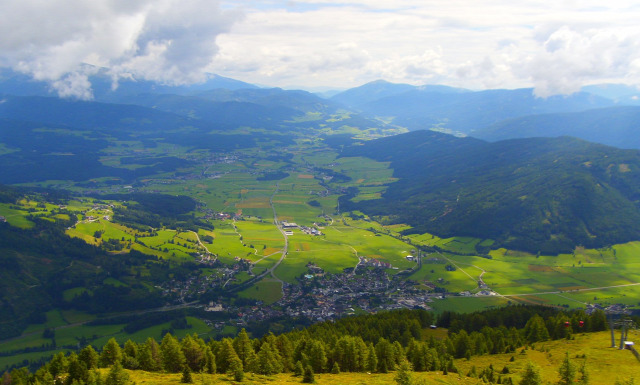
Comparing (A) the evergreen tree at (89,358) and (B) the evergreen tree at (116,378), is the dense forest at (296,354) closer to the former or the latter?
(B) the evergreen tree at (116,378)

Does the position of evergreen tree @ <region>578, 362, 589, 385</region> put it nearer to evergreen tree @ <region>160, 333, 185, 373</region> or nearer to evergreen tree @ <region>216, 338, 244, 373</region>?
evergreen tree @ <region>216, 338, 244, 373</region>

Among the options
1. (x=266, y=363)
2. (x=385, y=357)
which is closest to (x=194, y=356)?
(x=266, y=363)

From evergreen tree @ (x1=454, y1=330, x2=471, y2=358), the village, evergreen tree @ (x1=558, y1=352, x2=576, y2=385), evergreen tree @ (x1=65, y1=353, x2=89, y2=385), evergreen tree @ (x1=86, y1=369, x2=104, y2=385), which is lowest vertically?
the village

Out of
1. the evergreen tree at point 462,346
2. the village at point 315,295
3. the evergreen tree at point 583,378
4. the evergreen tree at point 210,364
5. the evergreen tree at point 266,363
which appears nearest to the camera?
the evergreen tree at point 583,378

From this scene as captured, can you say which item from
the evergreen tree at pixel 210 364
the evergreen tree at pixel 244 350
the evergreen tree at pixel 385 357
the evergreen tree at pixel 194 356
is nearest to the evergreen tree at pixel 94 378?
the evergreen tree at pixel 194 356

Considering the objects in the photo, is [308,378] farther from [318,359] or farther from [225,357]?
[225,357]

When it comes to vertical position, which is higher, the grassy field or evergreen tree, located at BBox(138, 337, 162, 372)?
evergreen tree, located at BBox(138, 337, 162, 372)

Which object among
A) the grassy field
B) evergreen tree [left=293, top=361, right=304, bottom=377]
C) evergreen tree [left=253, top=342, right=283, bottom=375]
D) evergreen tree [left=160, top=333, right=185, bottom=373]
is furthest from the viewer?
the grassy field

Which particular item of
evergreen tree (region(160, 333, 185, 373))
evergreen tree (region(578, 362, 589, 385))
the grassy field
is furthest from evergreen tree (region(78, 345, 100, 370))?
the grassy field

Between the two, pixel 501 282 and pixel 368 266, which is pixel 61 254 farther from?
pixel 501 282
